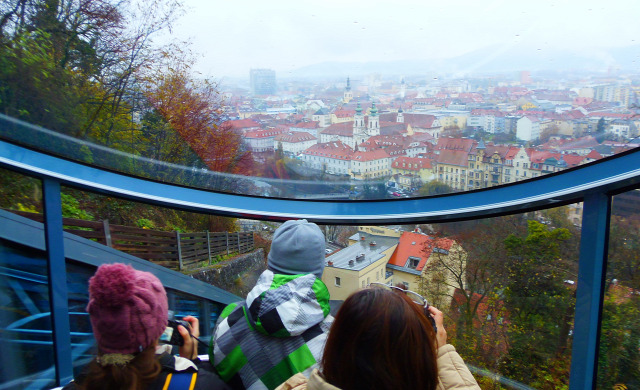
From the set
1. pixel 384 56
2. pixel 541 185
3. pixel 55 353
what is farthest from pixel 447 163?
pixel 55 353

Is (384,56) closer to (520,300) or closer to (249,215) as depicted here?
(249,215)

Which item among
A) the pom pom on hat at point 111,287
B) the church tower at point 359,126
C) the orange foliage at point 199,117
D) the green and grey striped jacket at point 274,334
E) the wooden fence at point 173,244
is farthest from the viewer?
the wooden fence at point 173,244

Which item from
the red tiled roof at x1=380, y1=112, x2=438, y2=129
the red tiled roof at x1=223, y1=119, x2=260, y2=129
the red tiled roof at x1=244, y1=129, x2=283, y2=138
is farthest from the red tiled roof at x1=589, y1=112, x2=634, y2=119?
the red tiled roof at x1=223, y1=119, x2=260, y2=129

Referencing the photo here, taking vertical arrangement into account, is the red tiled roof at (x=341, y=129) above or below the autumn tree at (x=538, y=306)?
above

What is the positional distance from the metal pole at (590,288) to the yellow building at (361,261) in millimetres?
873

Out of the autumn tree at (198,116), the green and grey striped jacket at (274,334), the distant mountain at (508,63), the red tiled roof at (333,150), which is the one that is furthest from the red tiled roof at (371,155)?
the green and grey striped jacket at (274,334)

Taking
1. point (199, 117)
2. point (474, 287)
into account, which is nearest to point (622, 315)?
point (474, 287)

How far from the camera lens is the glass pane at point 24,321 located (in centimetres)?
223

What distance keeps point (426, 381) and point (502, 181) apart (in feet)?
3.68

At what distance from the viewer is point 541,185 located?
1.70 metres

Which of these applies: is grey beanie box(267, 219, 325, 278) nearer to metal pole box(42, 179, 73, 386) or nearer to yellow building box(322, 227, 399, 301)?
yellow building box(322, 227, 399, 301)

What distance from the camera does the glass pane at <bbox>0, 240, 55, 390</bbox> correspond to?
7.30 ft

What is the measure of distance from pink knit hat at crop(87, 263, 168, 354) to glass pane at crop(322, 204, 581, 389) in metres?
0.97

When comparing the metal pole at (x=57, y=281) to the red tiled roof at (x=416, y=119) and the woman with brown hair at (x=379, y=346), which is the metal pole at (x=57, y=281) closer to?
the red tiled roof at (x=416, y=119)
